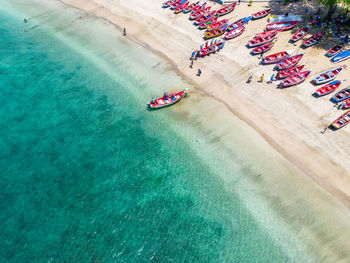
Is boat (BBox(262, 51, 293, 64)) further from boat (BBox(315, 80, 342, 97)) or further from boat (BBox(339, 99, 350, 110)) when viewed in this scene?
boat (BBox(339, 99, 350, 110))

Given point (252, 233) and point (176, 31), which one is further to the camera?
point (176, 31)

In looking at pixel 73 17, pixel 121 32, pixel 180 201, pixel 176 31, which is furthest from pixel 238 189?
pixel 73 17

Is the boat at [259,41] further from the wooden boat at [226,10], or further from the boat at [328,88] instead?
the boat at [328,88]

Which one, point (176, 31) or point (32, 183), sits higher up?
point (176, 31)

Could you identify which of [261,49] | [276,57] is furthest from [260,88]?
[261,49]

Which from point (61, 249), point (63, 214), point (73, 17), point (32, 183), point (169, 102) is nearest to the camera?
point (61, 249)

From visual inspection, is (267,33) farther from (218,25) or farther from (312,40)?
(218,25)

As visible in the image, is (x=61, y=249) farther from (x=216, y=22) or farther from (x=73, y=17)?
(x=73, y=17)

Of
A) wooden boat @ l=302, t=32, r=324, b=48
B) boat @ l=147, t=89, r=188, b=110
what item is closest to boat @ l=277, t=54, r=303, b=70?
wooden boat @ l=302, t=32, r=324, b=48
